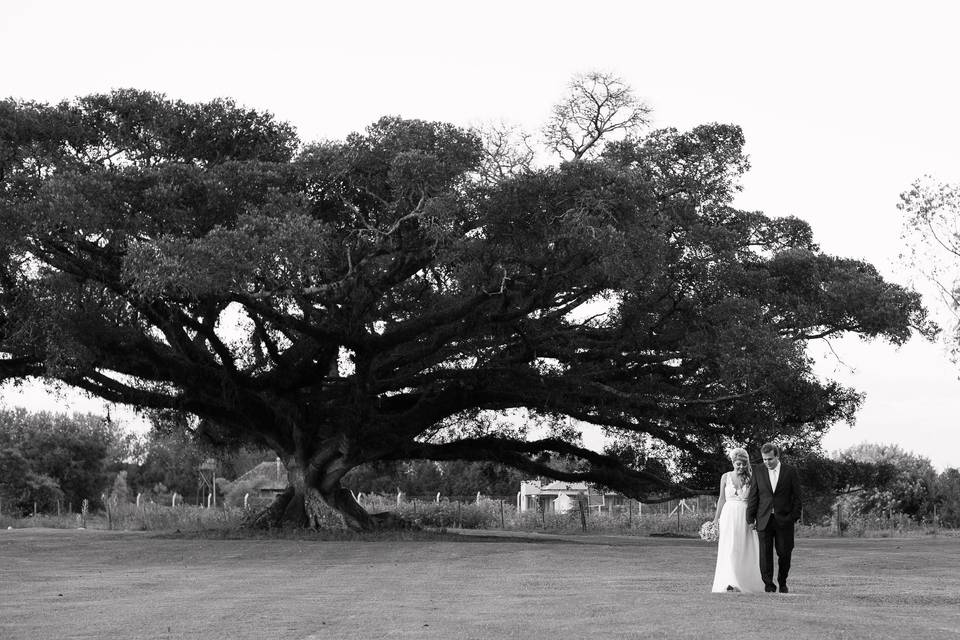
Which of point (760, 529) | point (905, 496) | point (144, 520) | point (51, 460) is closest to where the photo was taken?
point (760, 529)

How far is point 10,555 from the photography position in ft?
85.6

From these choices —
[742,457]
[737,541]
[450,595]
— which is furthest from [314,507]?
[737,541]

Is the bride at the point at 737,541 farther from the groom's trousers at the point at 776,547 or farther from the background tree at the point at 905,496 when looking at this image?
the background tree at the point at 905,496

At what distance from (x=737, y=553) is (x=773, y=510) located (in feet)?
2.19

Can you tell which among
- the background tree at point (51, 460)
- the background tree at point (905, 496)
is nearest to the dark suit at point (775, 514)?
the background tree at point (905, 496)

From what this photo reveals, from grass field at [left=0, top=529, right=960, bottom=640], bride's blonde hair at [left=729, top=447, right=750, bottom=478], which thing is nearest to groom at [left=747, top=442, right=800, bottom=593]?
bride's blonde hair at [left=729, top=447, right=750, bottom=478]

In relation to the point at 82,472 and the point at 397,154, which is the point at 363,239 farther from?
the point at 82,472

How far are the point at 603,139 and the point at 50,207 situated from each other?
39.2 feet

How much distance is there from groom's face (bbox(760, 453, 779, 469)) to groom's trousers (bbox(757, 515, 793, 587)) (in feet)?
2.02

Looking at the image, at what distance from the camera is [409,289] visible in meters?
33.0

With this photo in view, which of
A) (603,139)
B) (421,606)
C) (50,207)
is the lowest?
(421,606)

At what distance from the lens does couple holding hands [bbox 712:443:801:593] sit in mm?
15344

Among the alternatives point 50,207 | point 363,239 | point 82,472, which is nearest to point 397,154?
point 363,239

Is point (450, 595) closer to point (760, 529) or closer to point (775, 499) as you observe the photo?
point (760, 529)
